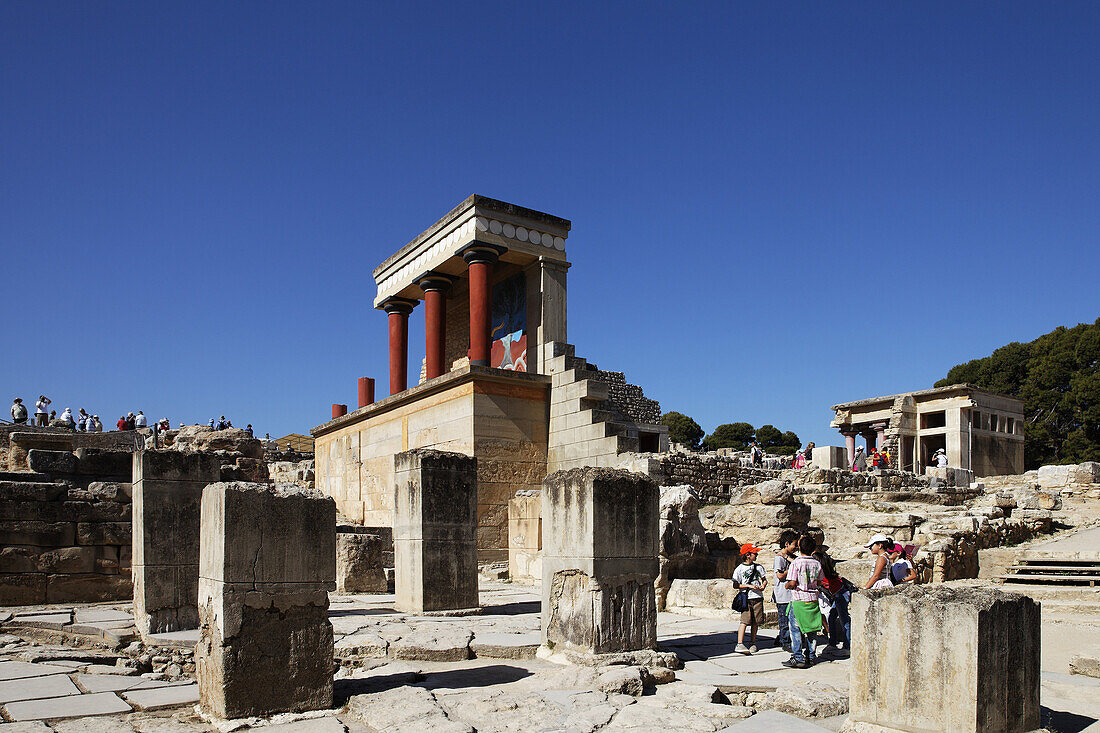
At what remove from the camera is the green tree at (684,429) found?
59906 millimetres

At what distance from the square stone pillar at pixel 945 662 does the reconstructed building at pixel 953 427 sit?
92.5 ft

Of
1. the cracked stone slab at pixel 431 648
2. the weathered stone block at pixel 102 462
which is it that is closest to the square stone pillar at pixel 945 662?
the cracked stone slab at pixel 431 648

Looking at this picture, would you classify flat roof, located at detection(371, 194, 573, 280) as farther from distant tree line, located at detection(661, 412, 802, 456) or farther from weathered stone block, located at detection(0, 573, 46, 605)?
distant tree line, located at detection(661, 412, 802, 456)

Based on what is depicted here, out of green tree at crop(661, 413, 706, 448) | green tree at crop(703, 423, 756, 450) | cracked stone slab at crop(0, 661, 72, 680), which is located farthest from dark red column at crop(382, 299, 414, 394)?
green tree at crop(703, 423, 756, 450)

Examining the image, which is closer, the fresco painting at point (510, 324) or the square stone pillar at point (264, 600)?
the square stone pillar at point (264, 600)

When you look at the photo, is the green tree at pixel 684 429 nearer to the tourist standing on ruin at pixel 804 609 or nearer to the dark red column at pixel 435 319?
the dark red column at pixel 435 319

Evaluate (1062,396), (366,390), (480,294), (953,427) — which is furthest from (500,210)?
(1062,396)

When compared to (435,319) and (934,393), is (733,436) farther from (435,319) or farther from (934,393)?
(435,319)

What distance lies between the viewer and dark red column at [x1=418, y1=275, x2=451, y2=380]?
18375 millimetres

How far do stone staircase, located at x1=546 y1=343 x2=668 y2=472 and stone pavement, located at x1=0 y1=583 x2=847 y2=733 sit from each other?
6064mm

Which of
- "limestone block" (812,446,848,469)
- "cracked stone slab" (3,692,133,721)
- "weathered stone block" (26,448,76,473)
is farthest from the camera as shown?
"limestone block" (812,446,848,469)

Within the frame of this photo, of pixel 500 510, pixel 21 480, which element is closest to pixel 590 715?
pixel 21 480

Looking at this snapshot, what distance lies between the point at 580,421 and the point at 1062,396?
118 ft

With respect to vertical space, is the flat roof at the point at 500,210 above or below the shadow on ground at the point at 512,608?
above
